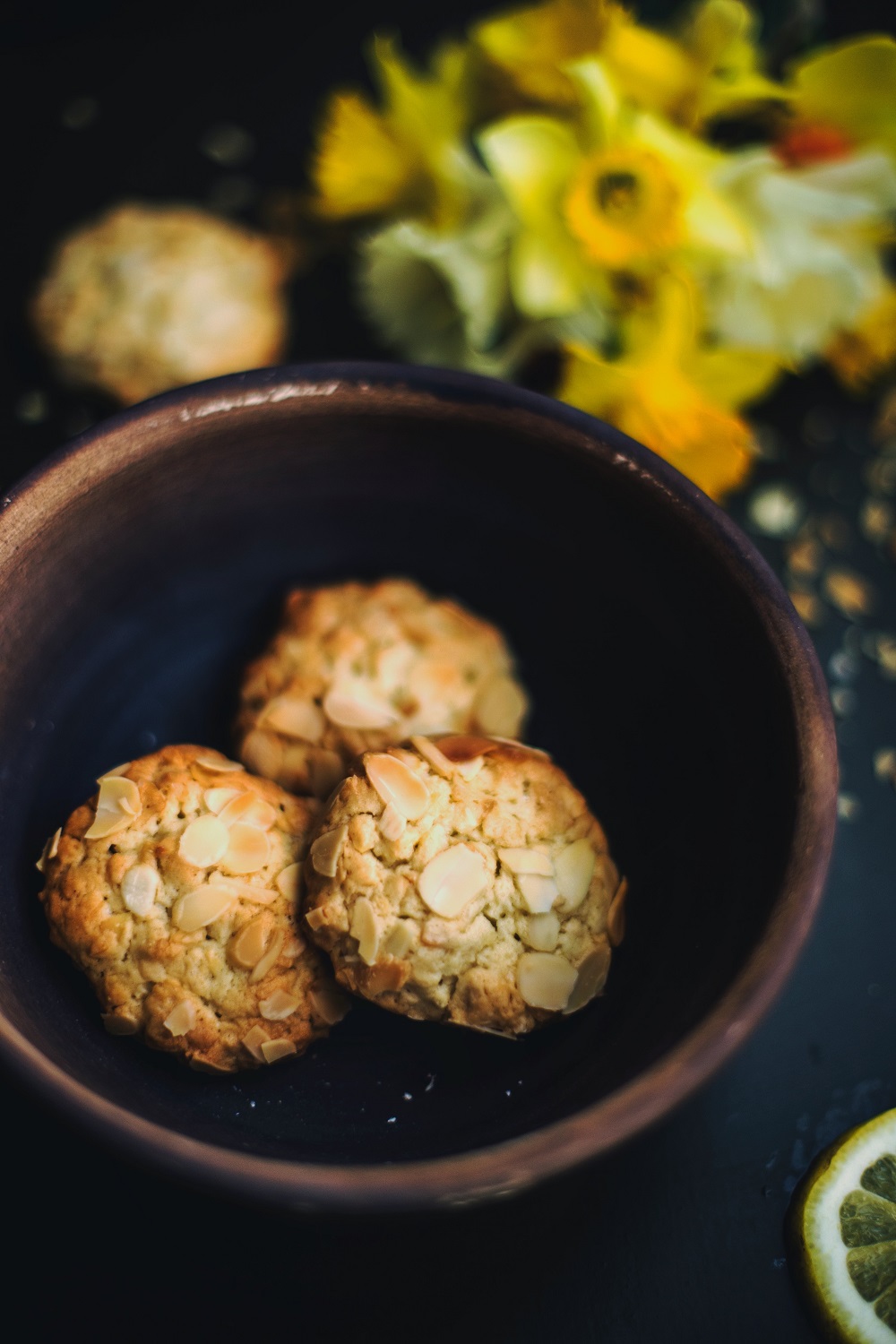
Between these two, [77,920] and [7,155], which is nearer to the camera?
[77,920]

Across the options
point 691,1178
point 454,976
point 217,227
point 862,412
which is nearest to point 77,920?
point 454,976

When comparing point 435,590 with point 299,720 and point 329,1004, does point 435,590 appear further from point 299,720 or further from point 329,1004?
point 329,1004

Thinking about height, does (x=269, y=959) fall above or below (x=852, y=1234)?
above

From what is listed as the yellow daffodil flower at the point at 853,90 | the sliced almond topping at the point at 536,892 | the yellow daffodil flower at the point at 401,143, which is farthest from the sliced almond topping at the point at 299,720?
the yellow daffodil flower at the point at 853,90

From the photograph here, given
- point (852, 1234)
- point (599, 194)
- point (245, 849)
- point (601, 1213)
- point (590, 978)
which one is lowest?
point (852, 1234)

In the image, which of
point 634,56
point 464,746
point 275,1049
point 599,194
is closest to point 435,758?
point 464,746

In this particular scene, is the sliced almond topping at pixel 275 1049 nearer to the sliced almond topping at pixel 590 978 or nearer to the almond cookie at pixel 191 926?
the almond cookie at pixel 191 926

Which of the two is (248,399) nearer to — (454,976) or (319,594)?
(319,594)
